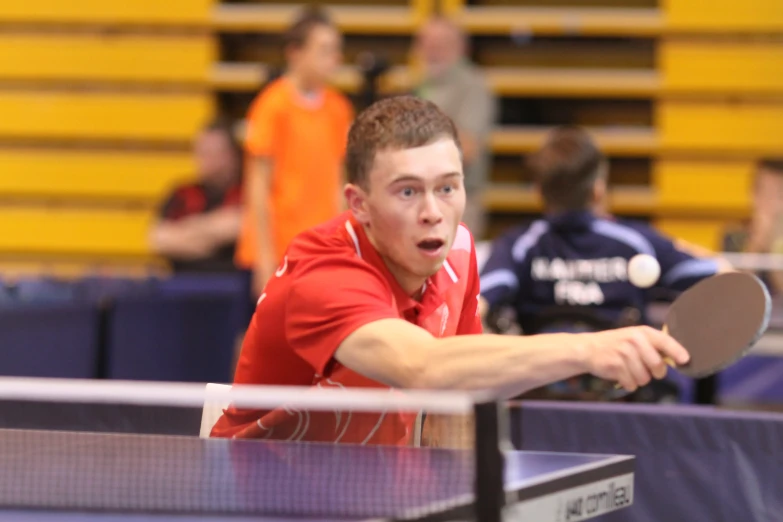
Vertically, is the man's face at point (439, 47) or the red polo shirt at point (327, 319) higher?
the man's face at point (439, 47)

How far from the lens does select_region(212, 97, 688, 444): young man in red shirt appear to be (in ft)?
6.35

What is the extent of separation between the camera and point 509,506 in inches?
64.7

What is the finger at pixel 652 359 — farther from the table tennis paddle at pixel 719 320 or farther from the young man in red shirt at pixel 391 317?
the table tennis paddle at pixel 719 320

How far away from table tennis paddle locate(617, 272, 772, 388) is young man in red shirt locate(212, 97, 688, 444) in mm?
191

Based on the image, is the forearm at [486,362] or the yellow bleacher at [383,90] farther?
the yellow bleacher at [383,90]

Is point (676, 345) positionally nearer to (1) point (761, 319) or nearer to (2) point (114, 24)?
(1) point (761, 319)

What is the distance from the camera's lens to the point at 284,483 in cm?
182

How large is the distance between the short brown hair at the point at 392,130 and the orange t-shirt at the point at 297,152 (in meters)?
3.35

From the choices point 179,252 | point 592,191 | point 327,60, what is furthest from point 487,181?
point 592,191

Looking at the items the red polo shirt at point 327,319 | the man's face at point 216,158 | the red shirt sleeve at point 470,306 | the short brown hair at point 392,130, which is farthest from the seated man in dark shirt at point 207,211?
the short brown hair at point 392,130

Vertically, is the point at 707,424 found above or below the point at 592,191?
below

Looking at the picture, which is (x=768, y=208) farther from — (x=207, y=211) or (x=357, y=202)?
(x=357, y=202)

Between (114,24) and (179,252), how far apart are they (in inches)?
89.1

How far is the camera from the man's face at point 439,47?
701cm
